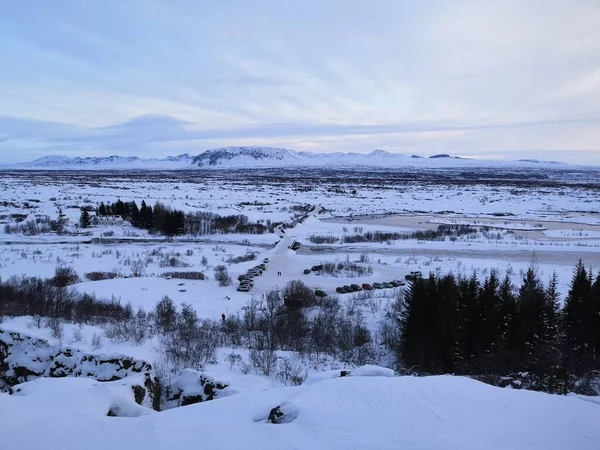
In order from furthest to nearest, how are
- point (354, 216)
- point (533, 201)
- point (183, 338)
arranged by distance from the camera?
point (533, 201), point (354, 216), point (183, 338)

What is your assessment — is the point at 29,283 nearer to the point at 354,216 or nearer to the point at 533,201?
the point at 354,216

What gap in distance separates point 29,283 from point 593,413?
78.2 feet

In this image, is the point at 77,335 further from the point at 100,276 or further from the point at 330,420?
the point at 100,276

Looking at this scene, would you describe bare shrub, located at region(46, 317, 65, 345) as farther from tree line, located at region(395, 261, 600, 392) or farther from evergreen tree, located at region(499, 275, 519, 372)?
evergreen tree, located at region(499, 275, 519, 372)

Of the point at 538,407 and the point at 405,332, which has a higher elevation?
the point at 538,407

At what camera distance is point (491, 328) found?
1515 centimetres

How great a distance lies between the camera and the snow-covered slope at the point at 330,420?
5.75 metres

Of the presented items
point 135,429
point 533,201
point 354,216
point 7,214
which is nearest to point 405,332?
point 135,429

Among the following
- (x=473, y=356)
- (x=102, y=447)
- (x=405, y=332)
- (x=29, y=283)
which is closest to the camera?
(x=102, y=447)

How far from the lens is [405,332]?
15625mm

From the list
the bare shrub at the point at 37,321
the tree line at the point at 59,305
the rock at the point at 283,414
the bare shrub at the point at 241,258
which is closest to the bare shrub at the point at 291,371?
the rock at the point at 283,414

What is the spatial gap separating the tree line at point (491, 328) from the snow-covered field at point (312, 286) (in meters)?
3.43

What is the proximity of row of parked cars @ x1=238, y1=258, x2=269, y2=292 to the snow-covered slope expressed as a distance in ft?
50.9

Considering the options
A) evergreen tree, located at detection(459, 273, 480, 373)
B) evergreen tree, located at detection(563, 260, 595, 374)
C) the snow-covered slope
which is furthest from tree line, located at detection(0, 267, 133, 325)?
evergreen tree, located at detection(563, 260, 595, 374)
